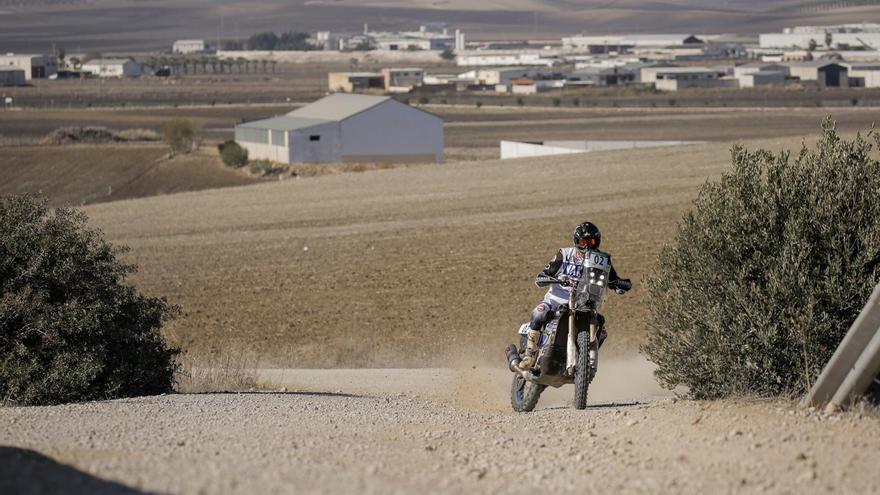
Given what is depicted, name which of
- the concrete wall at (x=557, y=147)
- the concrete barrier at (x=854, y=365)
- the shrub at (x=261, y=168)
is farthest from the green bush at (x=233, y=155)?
the concrete barrier at (x=854, y=365)

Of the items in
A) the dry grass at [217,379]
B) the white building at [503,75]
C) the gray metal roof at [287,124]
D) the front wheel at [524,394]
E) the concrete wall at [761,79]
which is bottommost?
the dry grass at [217,379]

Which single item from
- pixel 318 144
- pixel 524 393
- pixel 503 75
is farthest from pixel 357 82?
pixel 524 393

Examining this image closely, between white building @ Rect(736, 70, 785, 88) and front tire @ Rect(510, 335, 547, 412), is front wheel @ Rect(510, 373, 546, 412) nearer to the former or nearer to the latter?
front tire @ Rect(510, 335, 547, 412)

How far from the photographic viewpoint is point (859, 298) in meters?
12.5

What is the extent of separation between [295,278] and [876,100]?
91.3 m

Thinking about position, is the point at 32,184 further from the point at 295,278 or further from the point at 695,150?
the point at 295,278

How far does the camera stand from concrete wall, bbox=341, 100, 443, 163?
81.9m

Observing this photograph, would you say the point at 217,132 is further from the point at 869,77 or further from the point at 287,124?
the point at 869,77

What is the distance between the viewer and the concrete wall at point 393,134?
8188cm

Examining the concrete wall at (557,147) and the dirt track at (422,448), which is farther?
the concrete wall at (557,147)

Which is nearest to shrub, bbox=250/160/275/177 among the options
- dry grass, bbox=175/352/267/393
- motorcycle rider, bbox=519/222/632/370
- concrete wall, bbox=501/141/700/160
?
concrete wall, bbox=501/141/700/160

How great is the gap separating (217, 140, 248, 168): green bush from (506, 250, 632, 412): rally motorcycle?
214 feet

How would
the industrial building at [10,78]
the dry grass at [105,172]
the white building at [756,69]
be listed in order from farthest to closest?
1. the industrial building at [10,78]
2. the white building at [756,69]
3. the dry grass at [105,172]

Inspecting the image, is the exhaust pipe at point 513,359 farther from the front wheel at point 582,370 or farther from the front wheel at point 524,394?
the front wheel at point 582,370
